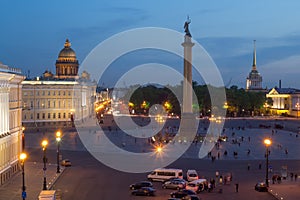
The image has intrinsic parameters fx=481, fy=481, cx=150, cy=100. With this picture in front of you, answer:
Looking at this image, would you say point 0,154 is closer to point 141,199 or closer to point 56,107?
point 141,199

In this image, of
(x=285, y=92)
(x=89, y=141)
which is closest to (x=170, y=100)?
(x=285, y=92)

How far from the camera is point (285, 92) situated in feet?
452

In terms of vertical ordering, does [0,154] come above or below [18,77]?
below

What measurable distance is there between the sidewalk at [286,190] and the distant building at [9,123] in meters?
15.9

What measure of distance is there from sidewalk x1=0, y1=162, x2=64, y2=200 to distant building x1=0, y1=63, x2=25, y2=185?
2.49 ft

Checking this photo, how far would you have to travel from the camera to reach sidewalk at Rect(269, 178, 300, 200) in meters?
25.5

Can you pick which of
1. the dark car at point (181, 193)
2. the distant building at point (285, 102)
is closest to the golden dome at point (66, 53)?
the distant building at point (285, 102)

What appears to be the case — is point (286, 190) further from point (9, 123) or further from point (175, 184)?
point (9, 123)

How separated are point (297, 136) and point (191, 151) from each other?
22.7 m

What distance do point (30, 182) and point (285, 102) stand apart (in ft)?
374

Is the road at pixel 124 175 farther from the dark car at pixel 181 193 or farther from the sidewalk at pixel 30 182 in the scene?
the dark car at pixel 181 193

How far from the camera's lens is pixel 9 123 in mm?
32250

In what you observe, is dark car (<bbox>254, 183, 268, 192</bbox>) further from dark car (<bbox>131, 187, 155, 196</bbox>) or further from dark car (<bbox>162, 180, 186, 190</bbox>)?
dark car (<bbox>131, 187, 155, 196</bbox>)

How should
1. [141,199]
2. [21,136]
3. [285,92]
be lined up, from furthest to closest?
[285,92] < [21,136] < [141,199]
